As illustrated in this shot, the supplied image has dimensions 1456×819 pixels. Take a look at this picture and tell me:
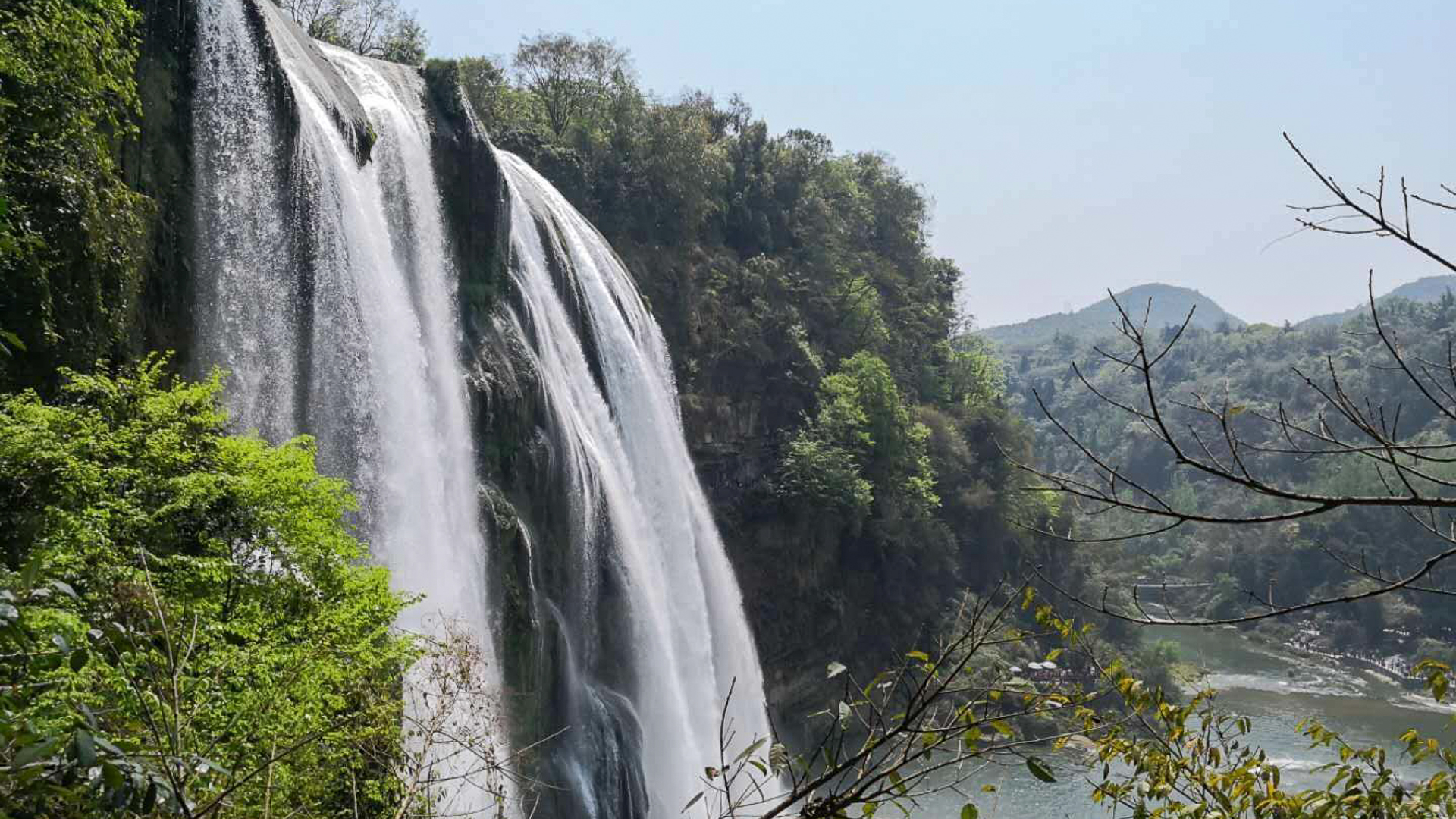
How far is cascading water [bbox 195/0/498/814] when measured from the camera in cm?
1410

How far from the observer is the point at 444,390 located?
17203 mm

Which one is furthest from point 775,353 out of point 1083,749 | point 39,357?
point 39,357

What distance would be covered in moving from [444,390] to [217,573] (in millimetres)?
8590

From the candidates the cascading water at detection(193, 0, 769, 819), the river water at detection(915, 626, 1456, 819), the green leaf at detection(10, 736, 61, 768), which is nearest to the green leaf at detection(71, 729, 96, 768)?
the green leaf at detection(10, 736, 61, 768)

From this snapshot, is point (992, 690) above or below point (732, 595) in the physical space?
above

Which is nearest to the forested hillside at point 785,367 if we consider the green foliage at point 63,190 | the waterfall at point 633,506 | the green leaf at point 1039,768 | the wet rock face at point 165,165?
the waterfall at point 633,506

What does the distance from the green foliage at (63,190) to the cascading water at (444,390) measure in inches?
75.4

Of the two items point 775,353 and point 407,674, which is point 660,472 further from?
point 775,353


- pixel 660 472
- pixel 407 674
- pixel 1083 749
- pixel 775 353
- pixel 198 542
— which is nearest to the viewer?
pixel 198 542

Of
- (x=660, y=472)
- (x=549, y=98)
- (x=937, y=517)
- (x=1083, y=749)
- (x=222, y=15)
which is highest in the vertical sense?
(x=549, y=98)

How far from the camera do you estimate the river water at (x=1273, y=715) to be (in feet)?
87.1

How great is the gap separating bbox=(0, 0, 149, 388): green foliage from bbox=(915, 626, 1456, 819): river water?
18.0 meters

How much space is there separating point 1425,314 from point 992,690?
13658 cm

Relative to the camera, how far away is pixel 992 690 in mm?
3262
